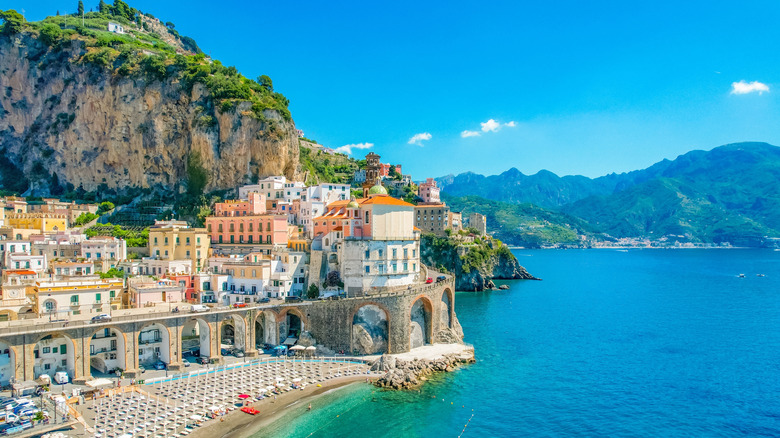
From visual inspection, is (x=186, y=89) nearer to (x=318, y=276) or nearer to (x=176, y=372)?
(x=318, y=276)

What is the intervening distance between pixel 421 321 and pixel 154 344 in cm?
2359

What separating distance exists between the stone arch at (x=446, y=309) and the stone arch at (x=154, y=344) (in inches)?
999

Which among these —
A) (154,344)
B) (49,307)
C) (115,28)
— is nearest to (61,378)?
Result: (154,344)

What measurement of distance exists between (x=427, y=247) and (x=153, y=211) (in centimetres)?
4816

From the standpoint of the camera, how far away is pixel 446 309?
178 feet

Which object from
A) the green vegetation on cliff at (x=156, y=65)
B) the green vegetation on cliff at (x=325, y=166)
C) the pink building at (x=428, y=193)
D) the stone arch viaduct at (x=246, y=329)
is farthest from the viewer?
the pink building at (x=428, y=193)

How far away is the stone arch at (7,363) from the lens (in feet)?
110

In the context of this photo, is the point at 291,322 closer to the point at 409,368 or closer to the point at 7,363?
the point at 409,368

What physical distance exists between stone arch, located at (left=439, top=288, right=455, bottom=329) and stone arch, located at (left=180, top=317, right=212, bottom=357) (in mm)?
22265

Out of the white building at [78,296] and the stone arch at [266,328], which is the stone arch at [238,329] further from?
the white building at [78,296]

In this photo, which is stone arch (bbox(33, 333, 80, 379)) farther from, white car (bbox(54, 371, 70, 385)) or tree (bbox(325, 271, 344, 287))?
tree (bbox(325, 271, 344, 287))

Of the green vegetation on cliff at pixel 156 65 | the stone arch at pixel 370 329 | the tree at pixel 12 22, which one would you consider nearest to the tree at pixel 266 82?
the green vegetation on cliff at pixel 156 65

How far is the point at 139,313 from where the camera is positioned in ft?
137

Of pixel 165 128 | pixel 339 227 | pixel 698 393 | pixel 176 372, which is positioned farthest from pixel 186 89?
pixel 698 393
